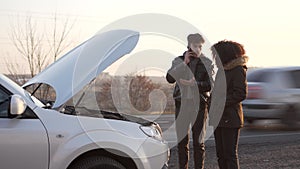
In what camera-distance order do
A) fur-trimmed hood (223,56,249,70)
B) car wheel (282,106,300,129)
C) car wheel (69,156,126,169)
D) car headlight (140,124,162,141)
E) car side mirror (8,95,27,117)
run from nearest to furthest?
car side mirror (8,95,27,117) → car wheel (69,156,126,169) → car headlight (140,124,162,141) → fur-trimmed hood (223,56,249,70) → car wheel (282,106,300,129)

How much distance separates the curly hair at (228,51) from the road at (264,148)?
7.07 ft

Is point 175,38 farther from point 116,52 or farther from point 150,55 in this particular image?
point 116,52

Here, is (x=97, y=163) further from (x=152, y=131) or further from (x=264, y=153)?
(x=264, y=153)

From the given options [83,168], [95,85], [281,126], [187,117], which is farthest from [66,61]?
[281,126]

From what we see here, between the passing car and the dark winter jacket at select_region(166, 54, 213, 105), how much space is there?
5767 mm

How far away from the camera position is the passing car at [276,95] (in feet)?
37.9

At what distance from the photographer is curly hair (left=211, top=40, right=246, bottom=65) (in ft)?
18.1

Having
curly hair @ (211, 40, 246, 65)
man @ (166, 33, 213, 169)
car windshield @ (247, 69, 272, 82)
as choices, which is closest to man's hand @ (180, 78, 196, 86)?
man @ (166, 33, 213, 169)

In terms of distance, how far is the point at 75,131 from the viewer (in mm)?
4707

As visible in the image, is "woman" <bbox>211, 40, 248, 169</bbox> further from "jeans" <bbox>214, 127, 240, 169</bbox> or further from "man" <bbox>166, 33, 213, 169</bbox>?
"man" <bbox>166, 33, 213, 169</bbox>

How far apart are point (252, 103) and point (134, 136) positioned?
23.9ft

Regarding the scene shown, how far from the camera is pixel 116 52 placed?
5.15m

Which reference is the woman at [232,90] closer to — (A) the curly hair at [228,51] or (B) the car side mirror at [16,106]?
(A) the curly hair at [228,51]

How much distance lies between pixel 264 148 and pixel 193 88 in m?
3.38
